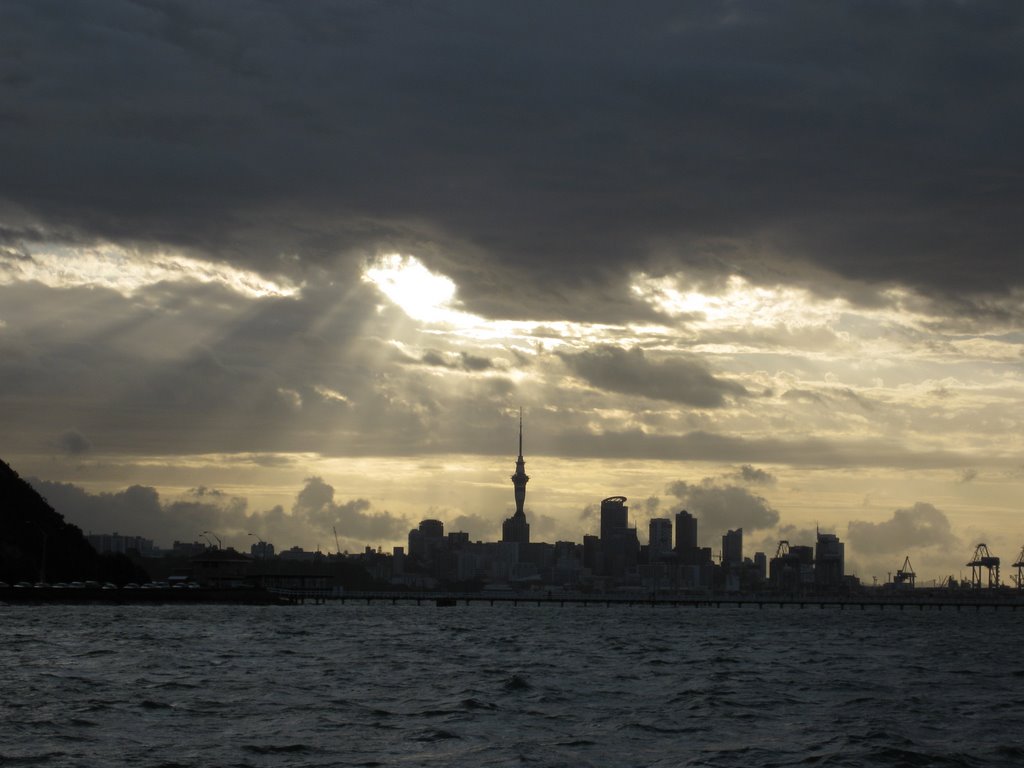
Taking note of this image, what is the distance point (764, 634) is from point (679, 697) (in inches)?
3728

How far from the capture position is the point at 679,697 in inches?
2544

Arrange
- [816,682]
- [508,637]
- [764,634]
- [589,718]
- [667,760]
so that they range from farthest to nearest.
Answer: [764,634]
[508,637]
[816,682]
[589,718]
[667,760]

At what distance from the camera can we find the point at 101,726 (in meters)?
48.5

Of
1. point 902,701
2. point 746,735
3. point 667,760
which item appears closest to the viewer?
point 667,760

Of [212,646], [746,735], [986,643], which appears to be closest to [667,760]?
[746,735]

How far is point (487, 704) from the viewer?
58.8 m

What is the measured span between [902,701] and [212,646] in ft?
187

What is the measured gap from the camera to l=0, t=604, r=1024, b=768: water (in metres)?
44.3

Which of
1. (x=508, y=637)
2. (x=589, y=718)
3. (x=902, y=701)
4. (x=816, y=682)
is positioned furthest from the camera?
(x=508, y=637)

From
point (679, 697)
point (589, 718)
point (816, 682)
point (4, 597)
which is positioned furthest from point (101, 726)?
point (4, 597)

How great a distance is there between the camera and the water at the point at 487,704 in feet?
145

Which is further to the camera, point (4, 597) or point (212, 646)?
point (4, 597)

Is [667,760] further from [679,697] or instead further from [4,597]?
[4,597]

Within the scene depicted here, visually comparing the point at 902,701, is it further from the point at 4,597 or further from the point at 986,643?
the point at 4,597
